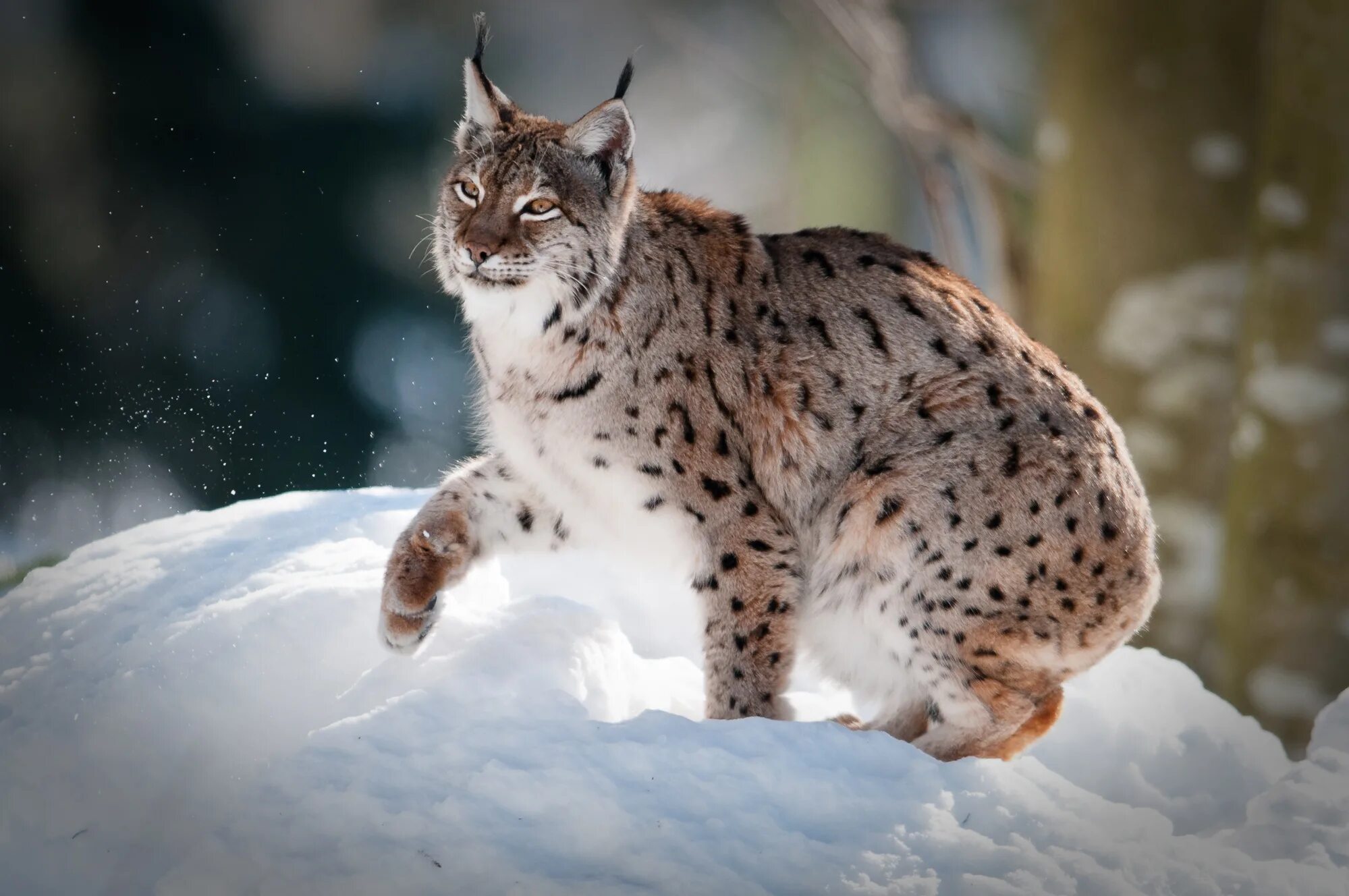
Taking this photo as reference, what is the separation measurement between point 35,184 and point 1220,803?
21.6 feet

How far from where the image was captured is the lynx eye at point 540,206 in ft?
14.7

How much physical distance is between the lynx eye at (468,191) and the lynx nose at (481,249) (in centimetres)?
26

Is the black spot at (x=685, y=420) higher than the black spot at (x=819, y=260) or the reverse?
the reverse

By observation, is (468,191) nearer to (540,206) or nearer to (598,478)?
(540,206)

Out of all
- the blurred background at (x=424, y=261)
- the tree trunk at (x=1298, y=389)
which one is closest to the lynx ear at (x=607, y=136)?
the blurred background at (x=424, y=261)

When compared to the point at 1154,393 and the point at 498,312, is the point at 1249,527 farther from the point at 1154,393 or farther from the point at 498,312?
the point at 498,312

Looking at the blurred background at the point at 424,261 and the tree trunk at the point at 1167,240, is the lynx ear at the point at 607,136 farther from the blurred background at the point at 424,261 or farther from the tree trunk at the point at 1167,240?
the tree trunk at the point at 1167,240

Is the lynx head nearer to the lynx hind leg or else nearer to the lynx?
the lynx

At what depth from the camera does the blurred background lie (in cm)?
613

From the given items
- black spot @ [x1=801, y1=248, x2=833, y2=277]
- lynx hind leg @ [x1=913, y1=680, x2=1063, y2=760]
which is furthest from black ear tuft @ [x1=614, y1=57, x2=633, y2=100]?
lynx hind leg @ [x1=913, y1=680, x2=1063, y2=760]

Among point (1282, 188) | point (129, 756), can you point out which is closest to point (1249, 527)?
point (1282, 188)

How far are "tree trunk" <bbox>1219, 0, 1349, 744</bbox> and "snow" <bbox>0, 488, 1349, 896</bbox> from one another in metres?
1.44

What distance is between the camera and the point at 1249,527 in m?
6.32

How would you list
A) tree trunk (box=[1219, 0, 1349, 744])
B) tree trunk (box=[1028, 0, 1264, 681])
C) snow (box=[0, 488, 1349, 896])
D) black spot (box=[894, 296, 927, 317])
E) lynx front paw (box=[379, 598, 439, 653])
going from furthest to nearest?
tree trunk (box=[1028, 0, 1264, 681]) < tree trunk (box=[1219, 0, 1349, 744]) < black spot (box=[894, 296, 927, 317]) < lynx front paw (box=[379, 598, 439, 653]) < snow (box=[0, 488, 1349, 896])
